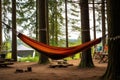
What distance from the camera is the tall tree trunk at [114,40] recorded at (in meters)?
6.18

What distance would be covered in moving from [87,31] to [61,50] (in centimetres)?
327

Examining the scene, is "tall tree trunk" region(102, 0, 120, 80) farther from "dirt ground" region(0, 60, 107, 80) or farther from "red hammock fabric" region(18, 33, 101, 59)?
"red hammock fabric" region(18, 33, 101, 59)

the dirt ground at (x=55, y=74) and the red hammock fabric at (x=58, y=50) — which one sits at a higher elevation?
the red hammock fabric at (x=58, y=50)

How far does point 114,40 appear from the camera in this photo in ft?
20.5

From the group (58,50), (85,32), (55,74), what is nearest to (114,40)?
(58,50)

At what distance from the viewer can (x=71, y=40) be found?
97.7ft

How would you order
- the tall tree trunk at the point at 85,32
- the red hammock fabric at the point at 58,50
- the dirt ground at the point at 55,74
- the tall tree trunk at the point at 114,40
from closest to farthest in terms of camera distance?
the tall tree trunk at the point at 114,40 → the red hammock fabric at the point at 58,50 → the dirt ground at the point at 55,74 → the tall tree trunk at the point at 85,32

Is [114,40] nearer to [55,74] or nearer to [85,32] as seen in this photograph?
[55,74]

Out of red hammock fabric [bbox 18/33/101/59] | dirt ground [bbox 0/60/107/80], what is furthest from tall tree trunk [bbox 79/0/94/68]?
red hammock fabric [bbox 18/33/101/59]

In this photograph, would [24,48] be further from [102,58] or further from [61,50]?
[61,50]

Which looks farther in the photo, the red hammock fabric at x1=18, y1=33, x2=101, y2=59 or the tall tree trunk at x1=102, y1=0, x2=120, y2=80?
the red hammock fabric at x1=18, y1=33, x2=101, y2=59

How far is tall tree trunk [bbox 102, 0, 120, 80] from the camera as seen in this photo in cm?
618

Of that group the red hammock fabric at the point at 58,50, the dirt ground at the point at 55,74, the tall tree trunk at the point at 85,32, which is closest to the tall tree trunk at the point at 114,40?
the dirt ground at the point at 55,74

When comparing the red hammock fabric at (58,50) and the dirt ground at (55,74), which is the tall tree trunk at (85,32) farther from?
the red hammock fabric at (58,50)
